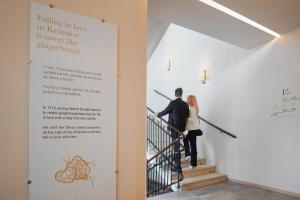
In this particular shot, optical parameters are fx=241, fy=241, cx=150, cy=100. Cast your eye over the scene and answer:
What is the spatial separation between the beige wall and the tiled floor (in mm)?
2109

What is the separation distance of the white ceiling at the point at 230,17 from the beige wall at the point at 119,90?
1235mm

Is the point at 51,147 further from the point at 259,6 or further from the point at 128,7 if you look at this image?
the point at 259,6

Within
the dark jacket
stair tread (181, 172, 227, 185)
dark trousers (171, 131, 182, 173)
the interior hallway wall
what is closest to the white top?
the dark jacket

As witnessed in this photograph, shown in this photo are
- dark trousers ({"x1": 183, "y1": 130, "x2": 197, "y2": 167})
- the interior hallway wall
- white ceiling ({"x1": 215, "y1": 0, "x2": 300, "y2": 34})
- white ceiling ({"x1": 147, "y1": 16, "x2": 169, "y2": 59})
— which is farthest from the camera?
white ceiling ({"x1": 147, "y1": 16, "x2": 169, "y2": 59})

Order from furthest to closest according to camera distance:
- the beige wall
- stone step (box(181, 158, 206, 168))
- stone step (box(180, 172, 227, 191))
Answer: stone step (box(181, 158, 206, 168)) → stone step (box(180, 172, 227, 191)) → the beige wall

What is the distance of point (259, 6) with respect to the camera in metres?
2.62

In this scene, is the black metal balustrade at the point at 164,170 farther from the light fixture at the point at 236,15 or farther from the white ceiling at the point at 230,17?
the light fixture at the point at 236,15

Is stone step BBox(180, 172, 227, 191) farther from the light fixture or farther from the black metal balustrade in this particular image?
the light fixture

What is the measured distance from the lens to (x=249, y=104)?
4031 mm

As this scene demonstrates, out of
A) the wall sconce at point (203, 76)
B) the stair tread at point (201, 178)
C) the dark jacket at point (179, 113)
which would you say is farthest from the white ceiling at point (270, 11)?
the stair tread at point (201, 178)

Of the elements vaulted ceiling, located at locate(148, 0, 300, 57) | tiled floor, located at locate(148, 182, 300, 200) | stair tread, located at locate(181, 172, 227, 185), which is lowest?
tiled floor, located at locate(148, 182, 300, 200)

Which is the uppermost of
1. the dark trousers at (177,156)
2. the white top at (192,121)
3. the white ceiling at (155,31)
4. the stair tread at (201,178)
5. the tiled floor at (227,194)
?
the white ceiling at (155,31)

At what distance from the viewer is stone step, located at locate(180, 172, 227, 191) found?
3699 mm

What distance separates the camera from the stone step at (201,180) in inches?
146
